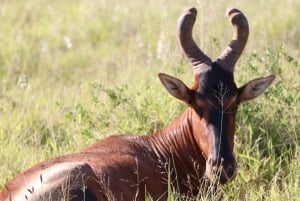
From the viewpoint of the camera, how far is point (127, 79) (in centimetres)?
1140

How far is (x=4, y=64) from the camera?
13.9 meters

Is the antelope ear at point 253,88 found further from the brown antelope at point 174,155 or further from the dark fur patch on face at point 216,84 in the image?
the dark fur patch on face at point 216,84

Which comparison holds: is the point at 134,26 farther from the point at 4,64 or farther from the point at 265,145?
the point at 265,145

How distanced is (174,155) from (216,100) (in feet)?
2.84

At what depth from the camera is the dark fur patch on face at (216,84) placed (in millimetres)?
8484

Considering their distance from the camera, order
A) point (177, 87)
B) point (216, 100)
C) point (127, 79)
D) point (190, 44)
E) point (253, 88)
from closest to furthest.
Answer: point (216, 100) → point (177, 87) → point (253, 88) → point (190, 44) → point (127, 79)

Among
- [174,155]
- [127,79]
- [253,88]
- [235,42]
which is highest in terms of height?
[235,42]

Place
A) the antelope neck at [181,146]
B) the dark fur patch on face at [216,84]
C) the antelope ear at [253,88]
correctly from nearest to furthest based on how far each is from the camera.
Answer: the dark fur patch on face at [216,84] → the antelope ear at [253,88] → the antelope neck at [181,146]

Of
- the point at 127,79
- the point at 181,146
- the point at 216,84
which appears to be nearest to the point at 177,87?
the point at 216,84

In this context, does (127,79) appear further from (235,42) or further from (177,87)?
(177,87)

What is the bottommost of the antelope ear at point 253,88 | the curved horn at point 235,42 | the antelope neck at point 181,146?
the antelope neck at point 181,146

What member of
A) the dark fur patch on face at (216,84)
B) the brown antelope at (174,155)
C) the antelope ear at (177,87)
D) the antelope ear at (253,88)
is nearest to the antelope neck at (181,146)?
the brown antelope at (174,155)

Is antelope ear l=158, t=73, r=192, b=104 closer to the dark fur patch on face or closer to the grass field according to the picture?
the dark fur patch on face

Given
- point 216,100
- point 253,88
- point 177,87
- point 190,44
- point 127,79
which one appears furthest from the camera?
point 127,79
